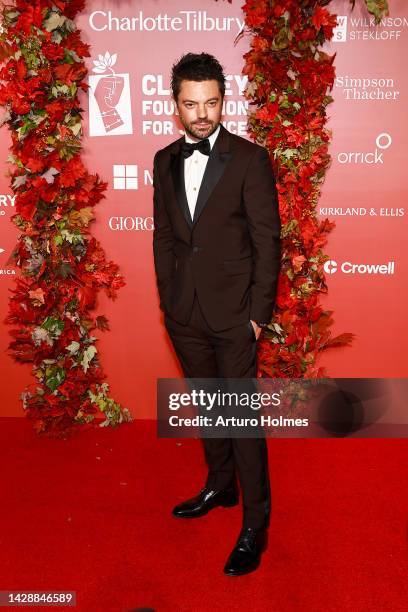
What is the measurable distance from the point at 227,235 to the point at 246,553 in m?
1.19

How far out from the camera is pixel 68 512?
2.65 m

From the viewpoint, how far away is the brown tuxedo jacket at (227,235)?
2188 millimetres

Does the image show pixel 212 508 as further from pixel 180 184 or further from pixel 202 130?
pixel 202 130

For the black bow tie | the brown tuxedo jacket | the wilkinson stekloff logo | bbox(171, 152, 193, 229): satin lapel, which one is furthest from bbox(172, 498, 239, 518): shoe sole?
the wilkinson stekloff logo

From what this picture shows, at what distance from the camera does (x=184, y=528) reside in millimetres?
2541

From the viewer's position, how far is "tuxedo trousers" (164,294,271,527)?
7.43 feet

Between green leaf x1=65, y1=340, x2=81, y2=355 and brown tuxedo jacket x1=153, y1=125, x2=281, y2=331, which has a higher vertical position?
brown tuxedo jacket x1=153, y1=125, x2=281, y2=331

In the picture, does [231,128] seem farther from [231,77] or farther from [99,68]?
[99,68]

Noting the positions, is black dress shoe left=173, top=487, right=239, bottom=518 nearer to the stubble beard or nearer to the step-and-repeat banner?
the step-and-repeat banner

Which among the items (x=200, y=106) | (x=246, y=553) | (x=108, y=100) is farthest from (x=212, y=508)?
(x=108, y=100)

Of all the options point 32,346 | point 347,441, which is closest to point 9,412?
point 32,346

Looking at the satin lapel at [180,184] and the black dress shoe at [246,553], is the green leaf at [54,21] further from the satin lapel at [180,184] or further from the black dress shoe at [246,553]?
the black dress shoe at [246,553]

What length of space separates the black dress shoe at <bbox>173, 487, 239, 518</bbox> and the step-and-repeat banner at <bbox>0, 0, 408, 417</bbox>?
97 cm

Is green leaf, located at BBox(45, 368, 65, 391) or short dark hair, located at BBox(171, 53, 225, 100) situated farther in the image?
green leaf, located at BBox(45, 368, 65, 391)
